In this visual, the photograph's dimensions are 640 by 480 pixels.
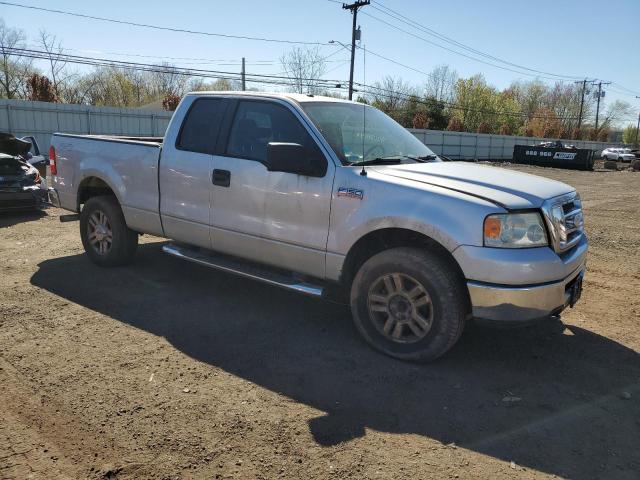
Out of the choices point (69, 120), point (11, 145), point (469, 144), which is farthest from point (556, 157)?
point (11, 145)

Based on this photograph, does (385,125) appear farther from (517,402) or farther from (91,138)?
(91,138)

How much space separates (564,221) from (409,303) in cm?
131

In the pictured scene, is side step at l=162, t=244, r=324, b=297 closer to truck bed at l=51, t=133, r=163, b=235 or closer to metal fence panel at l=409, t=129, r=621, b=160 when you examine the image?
truck bed at l=51, t=133, r=163, b=235

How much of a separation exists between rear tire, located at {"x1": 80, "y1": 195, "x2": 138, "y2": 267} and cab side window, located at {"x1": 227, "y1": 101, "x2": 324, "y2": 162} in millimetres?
1887

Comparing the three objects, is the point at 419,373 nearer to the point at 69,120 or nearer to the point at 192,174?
the point at 192,174

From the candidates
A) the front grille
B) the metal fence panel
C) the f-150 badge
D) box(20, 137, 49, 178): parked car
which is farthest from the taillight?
the metal fence panel

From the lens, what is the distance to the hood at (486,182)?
11.9 ft

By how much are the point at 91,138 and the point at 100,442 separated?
13.8 feet

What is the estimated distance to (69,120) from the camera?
24062 mm

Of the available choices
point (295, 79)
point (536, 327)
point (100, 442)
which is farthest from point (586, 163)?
point (100, 442)

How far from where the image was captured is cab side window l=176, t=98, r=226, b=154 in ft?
16.5

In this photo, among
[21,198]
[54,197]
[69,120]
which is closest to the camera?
[54,197]

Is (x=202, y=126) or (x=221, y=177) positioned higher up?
(x=202, y=126)

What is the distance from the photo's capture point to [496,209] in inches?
137
